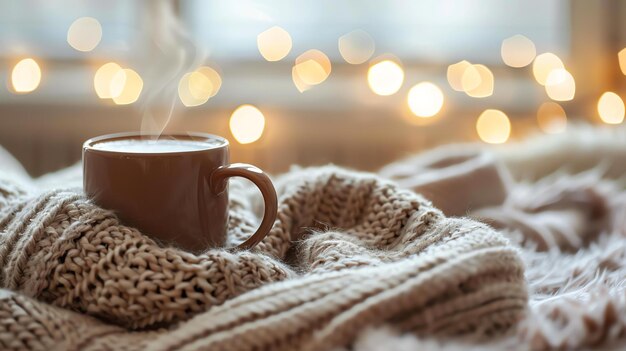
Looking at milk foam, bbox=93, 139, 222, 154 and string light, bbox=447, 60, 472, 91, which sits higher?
string light, bbox=447, 60, 472, 91

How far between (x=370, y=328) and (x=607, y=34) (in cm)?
159

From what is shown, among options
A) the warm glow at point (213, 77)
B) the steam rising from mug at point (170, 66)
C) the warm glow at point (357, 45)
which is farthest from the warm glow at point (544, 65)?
the steam rising from mug at point (170, 66)

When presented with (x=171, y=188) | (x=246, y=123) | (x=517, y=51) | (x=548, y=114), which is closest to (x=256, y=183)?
(x=171, y=188)

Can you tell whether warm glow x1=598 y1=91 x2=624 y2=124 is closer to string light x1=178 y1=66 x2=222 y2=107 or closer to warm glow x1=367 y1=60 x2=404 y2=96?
warm glow x1=367 y1=60 x2=404 y2=96

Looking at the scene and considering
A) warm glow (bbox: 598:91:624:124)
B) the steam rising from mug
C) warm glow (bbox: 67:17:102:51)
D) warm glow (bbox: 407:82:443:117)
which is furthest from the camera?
warm glow (bbox: 67:17:102:51)

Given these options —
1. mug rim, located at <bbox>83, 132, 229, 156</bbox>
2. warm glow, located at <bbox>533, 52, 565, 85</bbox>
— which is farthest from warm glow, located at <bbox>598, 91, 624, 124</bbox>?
→ mug rim, located at <bbox>83, 132, 229, 156</bbox>

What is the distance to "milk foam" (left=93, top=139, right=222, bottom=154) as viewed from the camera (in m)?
0.58

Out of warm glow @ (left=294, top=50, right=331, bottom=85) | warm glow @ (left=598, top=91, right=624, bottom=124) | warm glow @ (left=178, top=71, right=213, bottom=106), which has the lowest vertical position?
warm glow @ (left=598, top=91, right=624, bottom=124)

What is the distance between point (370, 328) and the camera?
1.61 ft

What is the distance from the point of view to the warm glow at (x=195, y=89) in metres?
1.88

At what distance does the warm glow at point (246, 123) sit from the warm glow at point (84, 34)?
44 centimetres

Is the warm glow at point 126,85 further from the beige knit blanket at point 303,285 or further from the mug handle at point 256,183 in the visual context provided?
the mug handle at point 256,183

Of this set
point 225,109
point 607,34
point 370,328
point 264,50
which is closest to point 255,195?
point 370,328

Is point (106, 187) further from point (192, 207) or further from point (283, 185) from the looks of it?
point (283, 185)
